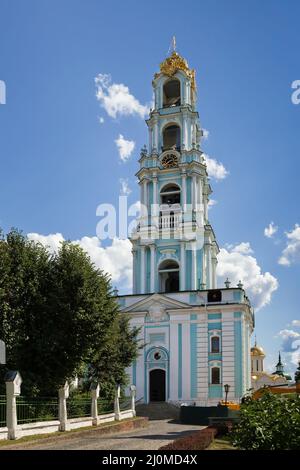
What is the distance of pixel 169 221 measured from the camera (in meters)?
44.9

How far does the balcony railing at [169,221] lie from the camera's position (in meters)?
44.5

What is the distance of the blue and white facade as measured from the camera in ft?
135

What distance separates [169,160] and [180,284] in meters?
10.7

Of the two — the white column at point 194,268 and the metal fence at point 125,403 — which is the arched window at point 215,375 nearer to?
the white column at point 194,268

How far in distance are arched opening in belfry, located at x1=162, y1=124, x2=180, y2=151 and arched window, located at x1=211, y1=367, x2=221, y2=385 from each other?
18925 mm

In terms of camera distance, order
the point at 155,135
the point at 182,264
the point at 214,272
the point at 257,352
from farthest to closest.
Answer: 1. the point at 257,352
2. the point at 214,272
3. the point at 155,135
4. the point at 182,264

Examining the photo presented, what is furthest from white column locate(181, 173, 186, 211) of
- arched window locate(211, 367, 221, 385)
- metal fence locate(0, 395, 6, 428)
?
metal fence locate(0, 395, 6, 428)

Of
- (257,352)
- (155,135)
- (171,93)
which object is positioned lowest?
(257,352)

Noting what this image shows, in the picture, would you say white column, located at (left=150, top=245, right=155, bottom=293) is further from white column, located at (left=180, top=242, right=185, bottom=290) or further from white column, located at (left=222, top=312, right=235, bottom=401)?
white column, located at (left=222, top=312, right=235, bottom=401)

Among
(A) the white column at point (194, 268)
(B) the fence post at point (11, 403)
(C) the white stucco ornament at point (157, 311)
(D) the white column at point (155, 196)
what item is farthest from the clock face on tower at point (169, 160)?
(B) the fence post at point (11, 403)

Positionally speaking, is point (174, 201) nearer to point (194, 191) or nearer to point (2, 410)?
point (194, 191)

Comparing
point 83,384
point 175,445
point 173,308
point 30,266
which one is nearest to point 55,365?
point 30,266

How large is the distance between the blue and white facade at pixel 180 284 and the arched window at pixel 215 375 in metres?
0.07

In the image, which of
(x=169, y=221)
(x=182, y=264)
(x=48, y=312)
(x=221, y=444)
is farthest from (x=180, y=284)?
(x=221, y=444)
